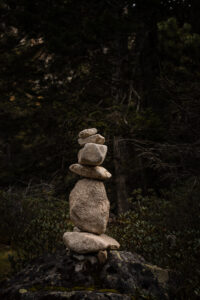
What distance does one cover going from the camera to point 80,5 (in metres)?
10.4

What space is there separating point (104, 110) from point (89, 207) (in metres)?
5.03

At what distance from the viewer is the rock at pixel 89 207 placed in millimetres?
5156

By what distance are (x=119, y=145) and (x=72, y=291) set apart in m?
6.03

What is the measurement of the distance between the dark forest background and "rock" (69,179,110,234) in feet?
4.84

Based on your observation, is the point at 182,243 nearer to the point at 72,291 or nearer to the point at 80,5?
the point at 72,291

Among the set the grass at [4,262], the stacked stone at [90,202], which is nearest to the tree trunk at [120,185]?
the grass at [4,262]

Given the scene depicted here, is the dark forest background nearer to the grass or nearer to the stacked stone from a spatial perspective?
the grass

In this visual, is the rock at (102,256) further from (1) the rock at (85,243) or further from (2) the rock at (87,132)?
(2) the rock at (87,132)

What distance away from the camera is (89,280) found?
4586 mm

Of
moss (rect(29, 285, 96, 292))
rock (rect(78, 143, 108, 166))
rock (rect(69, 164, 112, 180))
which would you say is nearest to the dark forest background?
moss (rect(29, 285, 96, 292))

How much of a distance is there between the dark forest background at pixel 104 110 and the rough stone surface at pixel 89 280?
3.58 feet

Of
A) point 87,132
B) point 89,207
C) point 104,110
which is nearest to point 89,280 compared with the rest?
point 89,207

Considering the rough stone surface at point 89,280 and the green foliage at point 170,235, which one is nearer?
the rough stone surface at point 89,280

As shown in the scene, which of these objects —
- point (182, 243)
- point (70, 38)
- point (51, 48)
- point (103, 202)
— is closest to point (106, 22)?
point (70, 38)
